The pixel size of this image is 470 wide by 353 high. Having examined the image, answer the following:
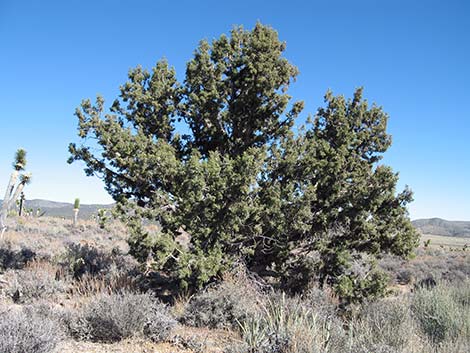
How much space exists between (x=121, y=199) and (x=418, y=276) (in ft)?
57.0

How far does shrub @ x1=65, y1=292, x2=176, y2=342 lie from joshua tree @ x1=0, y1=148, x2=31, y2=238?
8.08 meters

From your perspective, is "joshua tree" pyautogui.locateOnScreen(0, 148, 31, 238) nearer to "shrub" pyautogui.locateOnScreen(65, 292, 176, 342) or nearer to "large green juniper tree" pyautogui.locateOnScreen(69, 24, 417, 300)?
"large green juniper tree" pyautogui.locateOnScreen(69, 24, 417, 300)

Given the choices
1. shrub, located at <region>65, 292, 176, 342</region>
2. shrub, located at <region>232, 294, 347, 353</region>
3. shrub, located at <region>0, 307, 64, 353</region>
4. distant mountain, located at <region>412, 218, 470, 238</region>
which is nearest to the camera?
shrub, located at <region>0, 307, 64, 353</region>

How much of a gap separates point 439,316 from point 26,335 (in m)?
7.28

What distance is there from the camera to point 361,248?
36.9ft

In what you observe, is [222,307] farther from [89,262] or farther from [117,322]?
[89,262]

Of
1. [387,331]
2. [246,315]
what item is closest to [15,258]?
[246,315]

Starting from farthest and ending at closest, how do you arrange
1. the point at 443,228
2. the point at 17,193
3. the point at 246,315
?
the point at 443,228 → the point at 17,193 → the point at 246,315

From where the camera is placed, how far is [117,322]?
21.7 ft

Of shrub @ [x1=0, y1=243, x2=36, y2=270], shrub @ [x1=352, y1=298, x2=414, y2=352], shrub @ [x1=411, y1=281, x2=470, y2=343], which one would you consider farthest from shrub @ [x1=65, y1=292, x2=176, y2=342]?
shrub @ [x1=0, y1=243, x2=36, y2=270]

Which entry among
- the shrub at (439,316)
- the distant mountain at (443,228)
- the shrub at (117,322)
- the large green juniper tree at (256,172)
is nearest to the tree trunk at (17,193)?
the large green juniper tree at (256,172)

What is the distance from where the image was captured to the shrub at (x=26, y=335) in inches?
193

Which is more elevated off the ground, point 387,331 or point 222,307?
point 387,331

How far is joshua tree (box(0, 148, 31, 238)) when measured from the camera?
44.4ft
